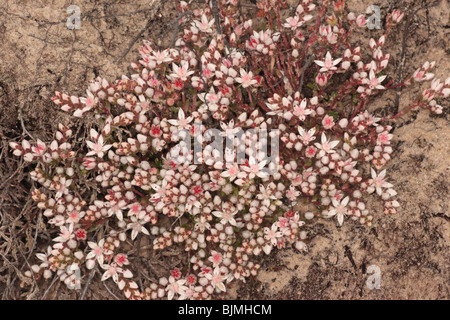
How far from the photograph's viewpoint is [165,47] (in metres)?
4.45

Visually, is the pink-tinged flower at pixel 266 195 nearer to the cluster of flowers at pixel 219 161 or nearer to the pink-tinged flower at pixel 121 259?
the cluster of flowers at pixel 219 161

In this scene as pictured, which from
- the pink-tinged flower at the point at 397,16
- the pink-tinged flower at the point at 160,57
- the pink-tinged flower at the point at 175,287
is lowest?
the pink-tinged flower at the point at 175,287

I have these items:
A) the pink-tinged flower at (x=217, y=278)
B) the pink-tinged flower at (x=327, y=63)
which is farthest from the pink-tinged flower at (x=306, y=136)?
the pink-tinged flower at (x=217, y=278)

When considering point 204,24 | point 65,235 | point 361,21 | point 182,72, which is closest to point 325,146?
point 361,21

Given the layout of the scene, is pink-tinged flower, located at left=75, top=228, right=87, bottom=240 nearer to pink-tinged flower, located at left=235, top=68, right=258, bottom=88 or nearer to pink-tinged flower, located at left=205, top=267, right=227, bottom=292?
pink-tinged flower, located at left=205, top=267, right=227, bottom=292

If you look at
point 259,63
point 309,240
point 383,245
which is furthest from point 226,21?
point 383,245

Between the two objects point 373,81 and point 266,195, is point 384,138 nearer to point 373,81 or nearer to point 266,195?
point 373,81

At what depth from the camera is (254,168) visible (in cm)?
372

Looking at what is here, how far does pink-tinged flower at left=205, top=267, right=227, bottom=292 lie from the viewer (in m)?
3.97

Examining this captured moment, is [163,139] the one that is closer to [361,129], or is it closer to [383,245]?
[361,129]

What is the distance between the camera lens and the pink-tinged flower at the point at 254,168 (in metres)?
3.71

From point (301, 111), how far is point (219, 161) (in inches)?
33.9

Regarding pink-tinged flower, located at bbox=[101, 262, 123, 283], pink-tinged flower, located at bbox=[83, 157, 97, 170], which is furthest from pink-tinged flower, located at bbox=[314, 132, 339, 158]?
pink-tinged flower, located at bbox=[101, 262, 123, 283]

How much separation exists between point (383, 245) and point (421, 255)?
13.2 inches
